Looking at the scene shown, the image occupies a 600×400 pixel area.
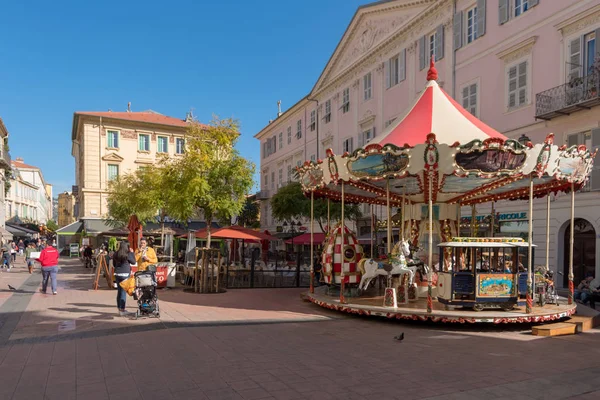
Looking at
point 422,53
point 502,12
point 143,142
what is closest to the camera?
point 502,12

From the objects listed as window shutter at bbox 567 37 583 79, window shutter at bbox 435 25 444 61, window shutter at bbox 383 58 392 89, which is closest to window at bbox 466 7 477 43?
window shutter at bbox 435 25 444 61

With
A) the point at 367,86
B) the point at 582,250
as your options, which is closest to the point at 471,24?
the point at 367,86

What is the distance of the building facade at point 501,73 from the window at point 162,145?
1994 cm

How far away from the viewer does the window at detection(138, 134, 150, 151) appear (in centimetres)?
4303

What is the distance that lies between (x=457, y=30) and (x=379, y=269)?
1548 cm

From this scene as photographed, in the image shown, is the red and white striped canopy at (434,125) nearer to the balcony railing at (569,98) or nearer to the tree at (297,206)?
the balcony railing at (569,98)

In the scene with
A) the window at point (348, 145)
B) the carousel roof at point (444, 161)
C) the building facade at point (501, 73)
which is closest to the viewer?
the carousel roof at point (444, 161)

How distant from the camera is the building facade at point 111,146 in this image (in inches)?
1594

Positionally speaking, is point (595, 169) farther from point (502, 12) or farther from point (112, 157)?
point (112, 157)

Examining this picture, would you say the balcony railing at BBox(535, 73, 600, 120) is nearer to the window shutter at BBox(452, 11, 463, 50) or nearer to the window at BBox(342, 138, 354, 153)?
the window shutter at BBox(452, 11, 463, 50)

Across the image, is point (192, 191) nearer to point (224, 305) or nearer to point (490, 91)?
point (224, 305)

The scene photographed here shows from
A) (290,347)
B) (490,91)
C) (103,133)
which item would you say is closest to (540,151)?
(290,347)

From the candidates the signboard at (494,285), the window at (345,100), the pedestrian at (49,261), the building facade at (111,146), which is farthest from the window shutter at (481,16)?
the building facade at (111,146)

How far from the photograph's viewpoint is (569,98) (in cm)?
1605
